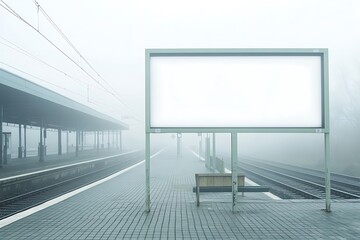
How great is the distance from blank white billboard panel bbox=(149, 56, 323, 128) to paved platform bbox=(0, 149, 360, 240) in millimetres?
1910

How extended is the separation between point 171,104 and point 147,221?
2.55 m

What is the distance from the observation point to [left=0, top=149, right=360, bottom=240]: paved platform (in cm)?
630

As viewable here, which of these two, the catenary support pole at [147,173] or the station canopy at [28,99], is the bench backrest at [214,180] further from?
the station canopy at [28,99]

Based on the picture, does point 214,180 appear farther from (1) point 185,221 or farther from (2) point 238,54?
(2) point 238,54

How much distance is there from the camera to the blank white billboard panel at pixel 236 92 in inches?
325

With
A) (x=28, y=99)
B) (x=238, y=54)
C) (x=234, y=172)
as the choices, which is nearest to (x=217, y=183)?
(x=234, y=172)

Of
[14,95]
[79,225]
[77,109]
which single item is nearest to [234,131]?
[79,225]

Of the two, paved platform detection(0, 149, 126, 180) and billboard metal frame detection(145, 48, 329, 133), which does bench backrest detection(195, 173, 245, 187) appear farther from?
paved platform detection(0, 149, 126, 180)

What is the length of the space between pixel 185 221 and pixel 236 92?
9.76 feet

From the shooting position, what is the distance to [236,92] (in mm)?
8297

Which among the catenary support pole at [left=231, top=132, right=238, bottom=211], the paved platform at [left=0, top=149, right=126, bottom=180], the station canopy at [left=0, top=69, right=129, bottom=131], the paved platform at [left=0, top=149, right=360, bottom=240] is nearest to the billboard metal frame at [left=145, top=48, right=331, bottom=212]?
the catenary support pole at [left=231, top=132, right=238, bottom=211]

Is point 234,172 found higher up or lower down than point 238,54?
lower down

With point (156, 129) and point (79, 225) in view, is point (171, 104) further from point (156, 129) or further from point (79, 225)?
point (79, 225)

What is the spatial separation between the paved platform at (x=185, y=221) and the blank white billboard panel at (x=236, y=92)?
1.91 m
